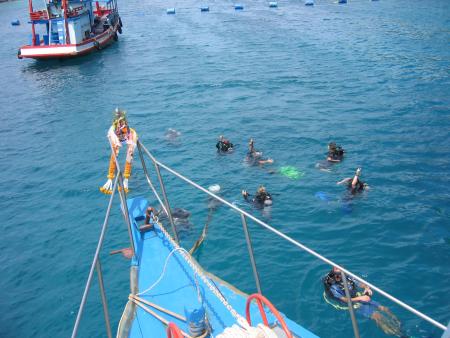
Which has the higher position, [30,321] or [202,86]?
[202,86]

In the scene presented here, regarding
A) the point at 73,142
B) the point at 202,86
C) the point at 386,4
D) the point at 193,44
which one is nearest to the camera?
the point at 73,142

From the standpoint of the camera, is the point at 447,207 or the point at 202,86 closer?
the point at 447,207

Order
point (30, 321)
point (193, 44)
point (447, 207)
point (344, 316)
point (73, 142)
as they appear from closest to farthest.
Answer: point (344, 316) < point (30, 321) < point (447, 207) < point (73, 142) < point (193, 44)

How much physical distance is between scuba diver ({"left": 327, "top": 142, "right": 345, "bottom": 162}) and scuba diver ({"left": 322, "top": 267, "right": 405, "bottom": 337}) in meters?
8.96

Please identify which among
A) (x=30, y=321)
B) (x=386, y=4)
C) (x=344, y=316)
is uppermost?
(x=386, y=4)

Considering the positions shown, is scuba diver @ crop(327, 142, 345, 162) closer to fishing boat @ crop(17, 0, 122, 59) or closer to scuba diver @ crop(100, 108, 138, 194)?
scuba diver @ crop(100, 108, 138, 194)

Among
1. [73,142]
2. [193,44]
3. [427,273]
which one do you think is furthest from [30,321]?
[193,44]

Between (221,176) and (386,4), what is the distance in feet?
206

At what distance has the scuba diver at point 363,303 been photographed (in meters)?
12.0

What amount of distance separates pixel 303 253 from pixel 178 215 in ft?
18.6

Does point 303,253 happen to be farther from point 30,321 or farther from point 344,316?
point 30,321

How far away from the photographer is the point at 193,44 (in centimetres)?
5062

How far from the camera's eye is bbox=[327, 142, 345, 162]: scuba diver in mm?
21219

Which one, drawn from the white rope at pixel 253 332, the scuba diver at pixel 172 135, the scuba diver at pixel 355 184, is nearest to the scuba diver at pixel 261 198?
the scuba diver at pixel 355 184
